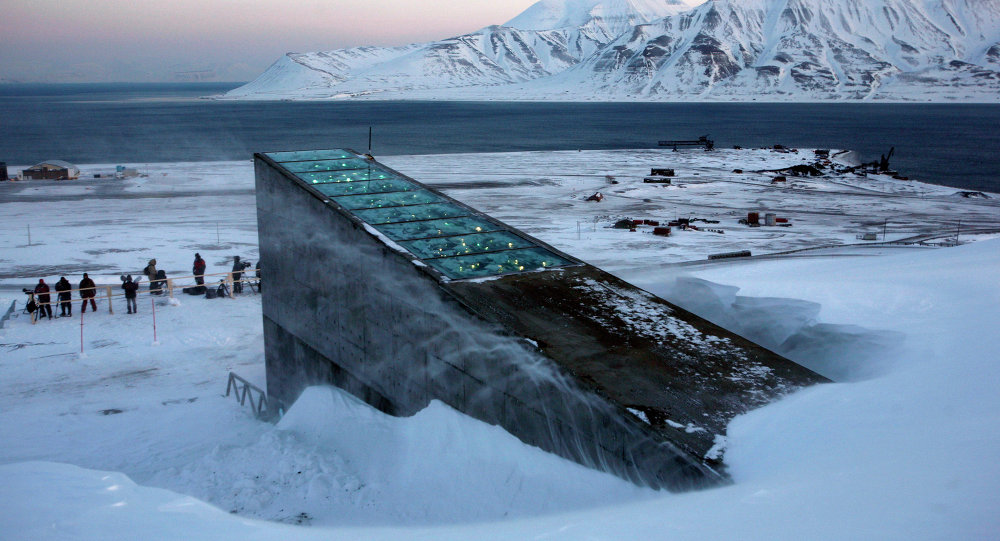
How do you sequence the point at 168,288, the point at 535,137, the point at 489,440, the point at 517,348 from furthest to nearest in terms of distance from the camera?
the point at 535,137, the point at 168,288, the point at 489,440, the point at 517,348

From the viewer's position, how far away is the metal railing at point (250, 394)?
15.1 metres

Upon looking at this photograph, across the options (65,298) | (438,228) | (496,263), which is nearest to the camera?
(496,263)

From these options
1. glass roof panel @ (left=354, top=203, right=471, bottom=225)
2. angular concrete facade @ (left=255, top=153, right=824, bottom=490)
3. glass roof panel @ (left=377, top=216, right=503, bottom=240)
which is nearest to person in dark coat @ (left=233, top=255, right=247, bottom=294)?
angular concrete facade @ (left=255, top=153, right=824, bottom=490)

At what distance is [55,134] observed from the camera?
112 metres

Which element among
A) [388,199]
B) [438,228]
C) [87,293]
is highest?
[388,199]

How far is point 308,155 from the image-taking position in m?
16.4

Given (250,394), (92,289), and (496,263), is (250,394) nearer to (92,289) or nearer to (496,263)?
(496,263)

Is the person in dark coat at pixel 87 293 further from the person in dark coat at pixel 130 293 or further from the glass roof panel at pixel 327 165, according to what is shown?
the glass roof panel at pixel 327 165

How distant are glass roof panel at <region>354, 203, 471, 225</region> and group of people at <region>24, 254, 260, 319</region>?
11.0 m

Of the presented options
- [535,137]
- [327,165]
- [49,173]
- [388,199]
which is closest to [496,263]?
[388,199]

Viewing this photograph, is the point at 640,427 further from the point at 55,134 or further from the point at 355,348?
the point at 55,134

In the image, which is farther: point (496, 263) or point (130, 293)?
point (130, 293)

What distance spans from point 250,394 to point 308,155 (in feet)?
17.2

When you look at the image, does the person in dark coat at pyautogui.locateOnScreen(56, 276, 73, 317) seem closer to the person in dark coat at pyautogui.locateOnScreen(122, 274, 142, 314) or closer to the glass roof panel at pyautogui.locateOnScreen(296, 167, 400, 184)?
the person in dark coat at pyautogui.locateOnScreen(122, 274, 142, 314)
